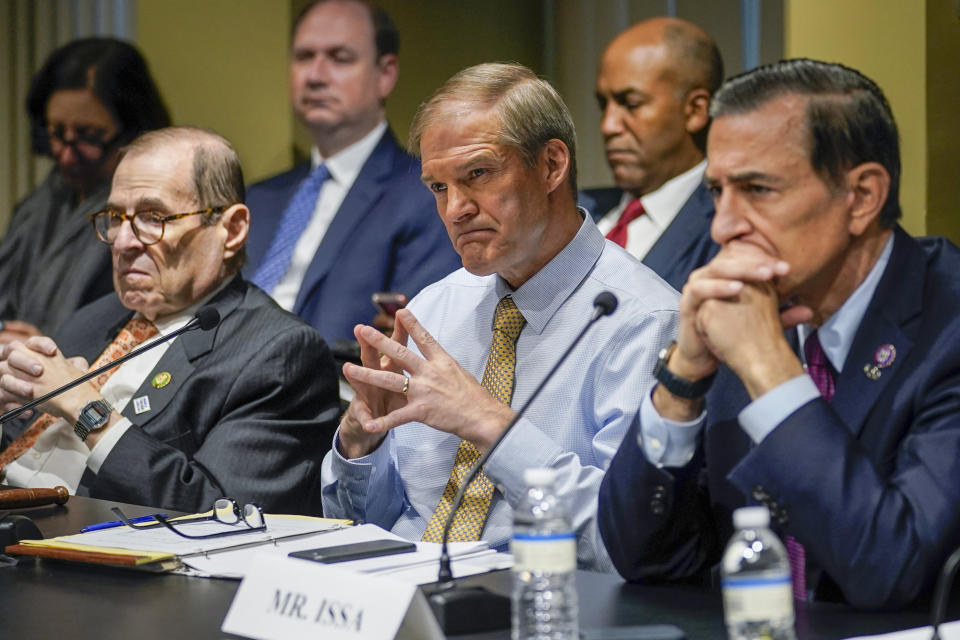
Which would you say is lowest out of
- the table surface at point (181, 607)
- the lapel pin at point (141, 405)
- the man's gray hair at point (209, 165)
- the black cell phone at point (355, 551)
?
the table surface at point (181, 607)

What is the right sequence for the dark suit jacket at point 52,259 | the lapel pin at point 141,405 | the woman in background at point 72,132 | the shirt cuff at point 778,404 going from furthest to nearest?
the woman in background at point 72,132 < the dark suit jacket at point 52,259 < the lapel pin at point 141,405 < the shirt cuff at point 778,404

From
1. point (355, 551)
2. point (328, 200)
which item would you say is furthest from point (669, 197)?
point (355, 551)

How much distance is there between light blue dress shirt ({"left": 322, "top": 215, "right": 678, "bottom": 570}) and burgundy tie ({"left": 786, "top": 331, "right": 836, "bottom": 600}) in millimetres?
315

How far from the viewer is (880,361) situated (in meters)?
1.66

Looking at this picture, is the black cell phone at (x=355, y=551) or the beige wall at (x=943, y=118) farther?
the beige wall at (x=943, y=118)

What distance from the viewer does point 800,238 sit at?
169 cm

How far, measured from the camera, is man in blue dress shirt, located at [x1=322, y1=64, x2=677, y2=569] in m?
2.03

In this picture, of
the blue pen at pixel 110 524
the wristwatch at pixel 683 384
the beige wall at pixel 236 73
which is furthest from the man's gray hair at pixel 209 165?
the beige wall at pixel 236 73

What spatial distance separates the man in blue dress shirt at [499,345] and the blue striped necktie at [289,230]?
1.56m

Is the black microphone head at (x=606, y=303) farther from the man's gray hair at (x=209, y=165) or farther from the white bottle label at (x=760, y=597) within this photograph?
the man's gray hair at (x=209, y=165)

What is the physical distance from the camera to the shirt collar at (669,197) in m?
3.76

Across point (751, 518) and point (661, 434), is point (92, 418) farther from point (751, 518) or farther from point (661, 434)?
point (751, 518)

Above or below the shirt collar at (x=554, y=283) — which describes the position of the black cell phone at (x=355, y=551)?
below

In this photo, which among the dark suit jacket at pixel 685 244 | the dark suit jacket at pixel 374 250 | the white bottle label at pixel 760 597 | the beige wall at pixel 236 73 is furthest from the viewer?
the beige wall at pixel 236 73
